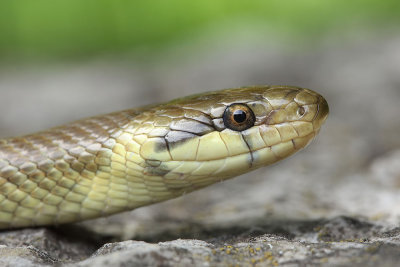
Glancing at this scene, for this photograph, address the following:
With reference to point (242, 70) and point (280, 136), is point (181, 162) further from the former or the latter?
Result: point (242, 70)

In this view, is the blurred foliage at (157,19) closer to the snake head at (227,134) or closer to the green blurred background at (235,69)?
the green blurred background at (235,69)

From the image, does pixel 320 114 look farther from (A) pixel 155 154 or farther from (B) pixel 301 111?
(A) pixel 155 154

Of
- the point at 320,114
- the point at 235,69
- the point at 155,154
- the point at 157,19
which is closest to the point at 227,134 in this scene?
the point at 155,154

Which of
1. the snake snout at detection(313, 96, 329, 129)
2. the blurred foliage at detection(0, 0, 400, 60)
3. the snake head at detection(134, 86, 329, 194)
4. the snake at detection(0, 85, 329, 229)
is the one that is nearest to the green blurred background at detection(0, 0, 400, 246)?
the blurred foliage at detection(0, 0, 400, 60)

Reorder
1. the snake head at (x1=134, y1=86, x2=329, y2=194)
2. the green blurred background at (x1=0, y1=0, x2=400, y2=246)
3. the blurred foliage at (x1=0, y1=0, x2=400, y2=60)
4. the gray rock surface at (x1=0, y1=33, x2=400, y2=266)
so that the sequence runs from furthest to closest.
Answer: the blurred foliage at (x1=0, y1=0, x2=400, y2=60) < the green blurred background at (x1=0, y1=0, x2=400, y2=246) < the snake head at (x1=134, y1=86, x2=329, y2=194) < the gray rock surface at (x1=0, y1=33, x2=400, y2=266)

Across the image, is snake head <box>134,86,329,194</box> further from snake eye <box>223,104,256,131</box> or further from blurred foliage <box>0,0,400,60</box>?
blurred foliage <box>0,0,400,60</box>

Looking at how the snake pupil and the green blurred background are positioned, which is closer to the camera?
the snake pupil
